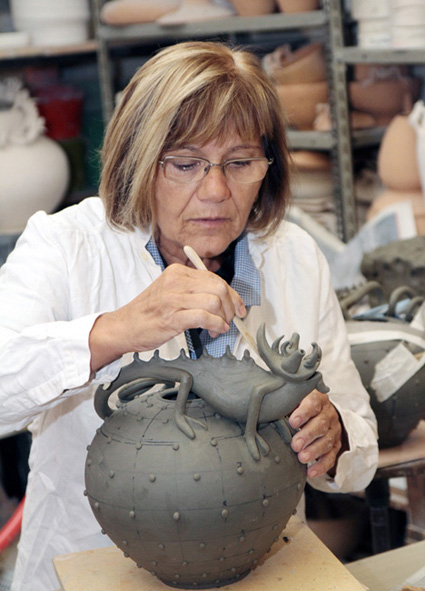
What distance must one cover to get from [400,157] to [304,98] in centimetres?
43

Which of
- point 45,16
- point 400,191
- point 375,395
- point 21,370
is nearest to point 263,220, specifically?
point 375,395

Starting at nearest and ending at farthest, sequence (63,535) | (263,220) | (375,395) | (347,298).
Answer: (63,535)
(263,220)
(375,395)
(347,298)

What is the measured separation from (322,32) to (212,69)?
2093 mm

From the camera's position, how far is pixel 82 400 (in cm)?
141

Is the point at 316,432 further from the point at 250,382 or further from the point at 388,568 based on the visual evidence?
the point at 388,568

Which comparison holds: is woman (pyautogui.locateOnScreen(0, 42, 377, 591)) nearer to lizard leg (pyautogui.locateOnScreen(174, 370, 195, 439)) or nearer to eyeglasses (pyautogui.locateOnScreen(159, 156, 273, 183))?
eyeglasses (pyautogui.locateOnScreen(159, 156, 273, 183))

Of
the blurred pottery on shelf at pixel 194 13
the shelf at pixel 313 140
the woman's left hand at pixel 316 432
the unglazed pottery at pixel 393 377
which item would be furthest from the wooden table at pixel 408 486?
the blurred pottery on shelf at pixel 194 13

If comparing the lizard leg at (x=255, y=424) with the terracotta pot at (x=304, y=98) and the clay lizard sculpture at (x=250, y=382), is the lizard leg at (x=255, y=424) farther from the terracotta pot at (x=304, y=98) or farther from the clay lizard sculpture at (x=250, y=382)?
the terracotta pot at (x=304, y=98)

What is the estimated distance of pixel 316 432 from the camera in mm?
1174

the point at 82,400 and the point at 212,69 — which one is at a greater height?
the point at 212,69

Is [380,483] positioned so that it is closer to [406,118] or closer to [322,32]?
[406,118]

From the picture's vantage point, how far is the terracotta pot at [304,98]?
9.55ft

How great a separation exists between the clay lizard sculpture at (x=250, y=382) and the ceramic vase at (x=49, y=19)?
8.68 feet

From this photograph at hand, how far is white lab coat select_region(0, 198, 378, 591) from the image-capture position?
133 centimetres
